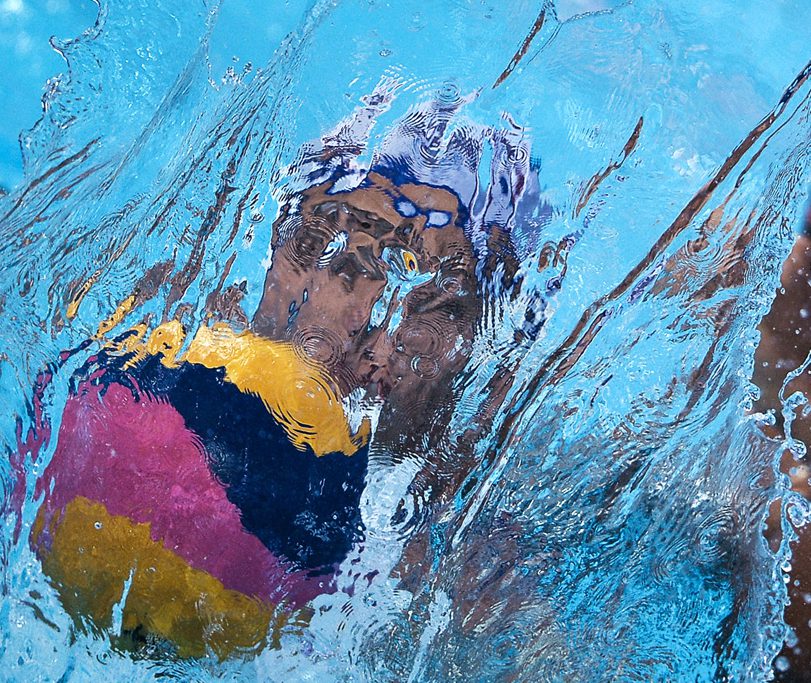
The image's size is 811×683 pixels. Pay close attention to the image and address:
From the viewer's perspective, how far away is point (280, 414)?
5.25 ft

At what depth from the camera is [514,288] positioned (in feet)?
5.49

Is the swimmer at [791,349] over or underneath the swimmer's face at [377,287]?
over

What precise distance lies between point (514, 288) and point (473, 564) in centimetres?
82

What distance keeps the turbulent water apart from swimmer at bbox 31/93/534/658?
0.02 metres

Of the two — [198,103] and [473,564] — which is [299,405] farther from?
[198,103]

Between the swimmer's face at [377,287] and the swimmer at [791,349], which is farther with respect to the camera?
the swimmer at [791,349]

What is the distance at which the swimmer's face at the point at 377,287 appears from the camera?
1.62 metres

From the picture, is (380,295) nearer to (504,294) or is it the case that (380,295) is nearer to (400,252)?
(400,252)

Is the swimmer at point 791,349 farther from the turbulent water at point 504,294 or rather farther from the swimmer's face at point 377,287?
the swimmer's face at point 377,287

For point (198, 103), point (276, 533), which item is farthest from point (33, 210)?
point (276, 533)

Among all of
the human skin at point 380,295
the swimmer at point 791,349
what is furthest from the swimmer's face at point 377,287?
the swimmer at point 791,349

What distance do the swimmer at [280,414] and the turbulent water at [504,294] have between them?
24 millimetres

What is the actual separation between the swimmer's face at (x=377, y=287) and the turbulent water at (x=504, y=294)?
1.2 inches

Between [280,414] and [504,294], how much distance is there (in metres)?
0.71
